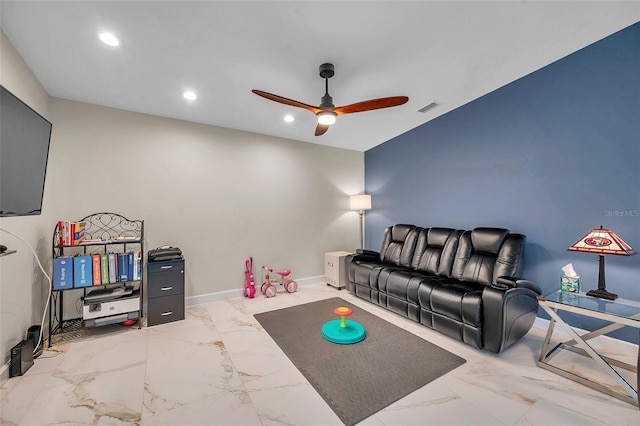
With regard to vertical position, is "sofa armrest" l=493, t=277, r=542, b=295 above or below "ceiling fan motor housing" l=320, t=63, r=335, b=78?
below

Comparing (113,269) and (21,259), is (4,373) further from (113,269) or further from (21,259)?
(113,269)

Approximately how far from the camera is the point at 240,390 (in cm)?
176

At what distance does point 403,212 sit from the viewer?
4.25m

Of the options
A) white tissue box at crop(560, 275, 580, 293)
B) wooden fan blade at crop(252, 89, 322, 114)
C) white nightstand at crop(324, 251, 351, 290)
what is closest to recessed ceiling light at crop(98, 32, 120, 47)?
wooden fan blade at crop(252, 89, 322, 114)

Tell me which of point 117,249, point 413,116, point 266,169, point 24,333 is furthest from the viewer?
point 266,169

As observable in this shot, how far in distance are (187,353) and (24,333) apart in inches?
55.5

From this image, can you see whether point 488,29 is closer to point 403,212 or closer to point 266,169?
point 403,212

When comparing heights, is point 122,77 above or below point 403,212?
above

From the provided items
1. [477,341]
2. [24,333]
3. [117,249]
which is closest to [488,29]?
[477,341]

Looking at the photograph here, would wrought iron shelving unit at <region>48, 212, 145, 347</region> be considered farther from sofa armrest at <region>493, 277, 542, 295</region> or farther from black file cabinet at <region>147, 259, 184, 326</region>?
sofa armrest at <region>493, 277, 542, 295</region>

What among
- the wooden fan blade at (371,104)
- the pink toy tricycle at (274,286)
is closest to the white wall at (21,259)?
the pink toy tricycle at (274,286)

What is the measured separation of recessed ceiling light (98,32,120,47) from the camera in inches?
74.9

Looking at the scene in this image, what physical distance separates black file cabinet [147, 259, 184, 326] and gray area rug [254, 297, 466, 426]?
40.2 inches

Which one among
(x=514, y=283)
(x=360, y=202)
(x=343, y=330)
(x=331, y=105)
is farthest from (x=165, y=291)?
(x=514, y=283)
